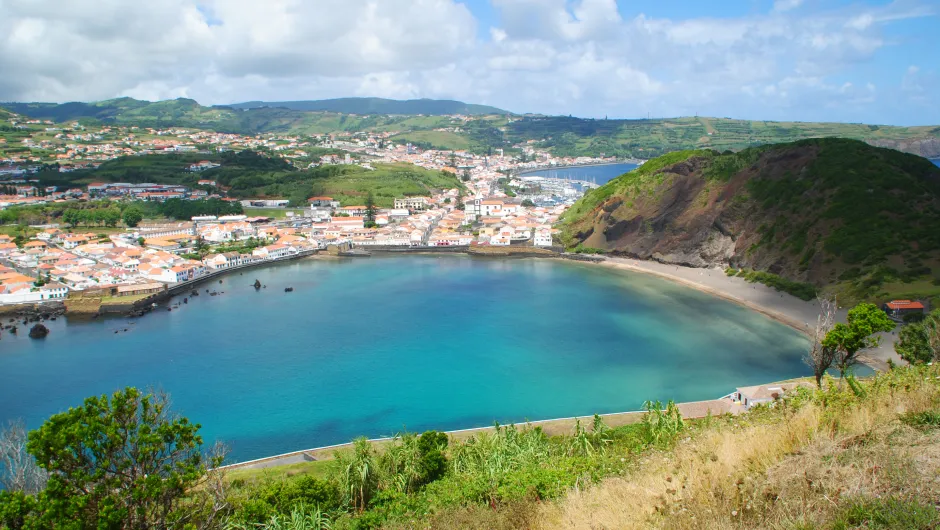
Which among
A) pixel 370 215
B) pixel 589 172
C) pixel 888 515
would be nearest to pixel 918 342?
pixel 888 515

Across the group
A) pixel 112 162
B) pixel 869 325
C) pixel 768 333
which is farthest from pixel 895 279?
pixel 112 162

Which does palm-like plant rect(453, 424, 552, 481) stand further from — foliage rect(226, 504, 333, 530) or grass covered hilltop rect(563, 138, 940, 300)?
grass covered hilltop rect(563, 138, 940, 300)

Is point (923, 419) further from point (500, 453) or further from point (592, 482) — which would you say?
point (500, 453)

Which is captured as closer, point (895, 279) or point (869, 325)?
point (869, 325)

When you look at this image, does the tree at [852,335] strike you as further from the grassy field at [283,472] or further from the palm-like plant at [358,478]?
the grassy field at [283,472]

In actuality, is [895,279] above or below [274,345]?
above

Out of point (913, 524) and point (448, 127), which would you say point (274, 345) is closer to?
point (913, 524)

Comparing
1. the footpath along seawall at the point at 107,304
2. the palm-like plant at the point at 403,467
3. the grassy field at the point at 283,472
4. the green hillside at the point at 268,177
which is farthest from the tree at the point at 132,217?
the palm-like plant at the point at 403,467
